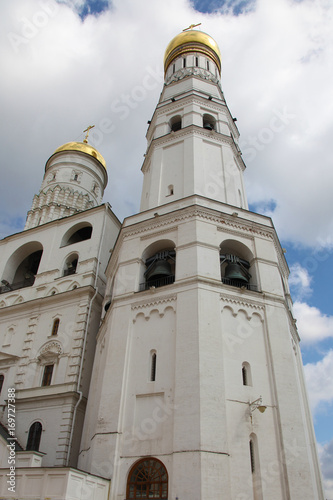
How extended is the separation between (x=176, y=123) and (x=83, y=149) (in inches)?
517

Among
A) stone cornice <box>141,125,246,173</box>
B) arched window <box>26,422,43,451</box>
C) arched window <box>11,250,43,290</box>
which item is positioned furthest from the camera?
arched window <box>11,250,43,290</box>

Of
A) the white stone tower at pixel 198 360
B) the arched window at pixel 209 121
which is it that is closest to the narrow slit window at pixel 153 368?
the white stone tower at pixel 198 360

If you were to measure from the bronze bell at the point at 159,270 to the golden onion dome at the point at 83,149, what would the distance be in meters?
21.6

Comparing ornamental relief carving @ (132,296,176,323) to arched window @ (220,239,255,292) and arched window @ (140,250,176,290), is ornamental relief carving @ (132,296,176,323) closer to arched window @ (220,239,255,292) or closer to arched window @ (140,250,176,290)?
arched window @ (140,250,176,290)

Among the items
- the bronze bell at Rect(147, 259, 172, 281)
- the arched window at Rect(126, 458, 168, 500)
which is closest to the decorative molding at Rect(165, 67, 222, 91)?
the bronze bell at Rect(147, 259, 172, 281)

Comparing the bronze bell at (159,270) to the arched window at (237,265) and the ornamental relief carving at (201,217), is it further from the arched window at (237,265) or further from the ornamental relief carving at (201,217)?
the arched window at (237,265)

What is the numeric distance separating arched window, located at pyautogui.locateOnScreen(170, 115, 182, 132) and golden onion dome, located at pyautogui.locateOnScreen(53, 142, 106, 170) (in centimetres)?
1256

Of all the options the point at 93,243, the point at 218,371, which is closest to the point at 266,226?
the point at 218,371

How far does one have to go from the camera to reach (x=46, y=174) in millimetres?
36406

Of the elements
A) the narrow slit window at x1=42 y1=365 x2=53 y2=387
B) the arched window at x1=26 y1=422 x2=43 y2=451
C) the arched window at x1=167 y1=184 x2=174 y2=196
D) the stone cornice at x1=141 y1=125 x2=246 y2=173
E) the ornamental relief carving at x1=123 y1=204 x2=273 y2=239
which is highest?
the stone cornice at x1=141 y1=125 x2=246 y2=173

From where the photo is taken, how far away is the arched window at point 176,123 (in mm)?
26484

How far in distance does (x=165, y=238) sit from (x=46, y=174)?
20.9 metres

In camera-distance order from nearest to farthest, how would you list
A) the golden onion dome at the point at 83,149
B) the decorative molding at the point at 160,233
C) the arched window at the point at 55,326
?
1. the decorative molding at the point at 160,233
2. the arched window at the point at 55,326
3. the golden onion dome at the point at 83,149

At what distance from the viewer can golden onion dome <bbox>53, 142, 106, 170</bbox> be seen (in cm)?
3700
